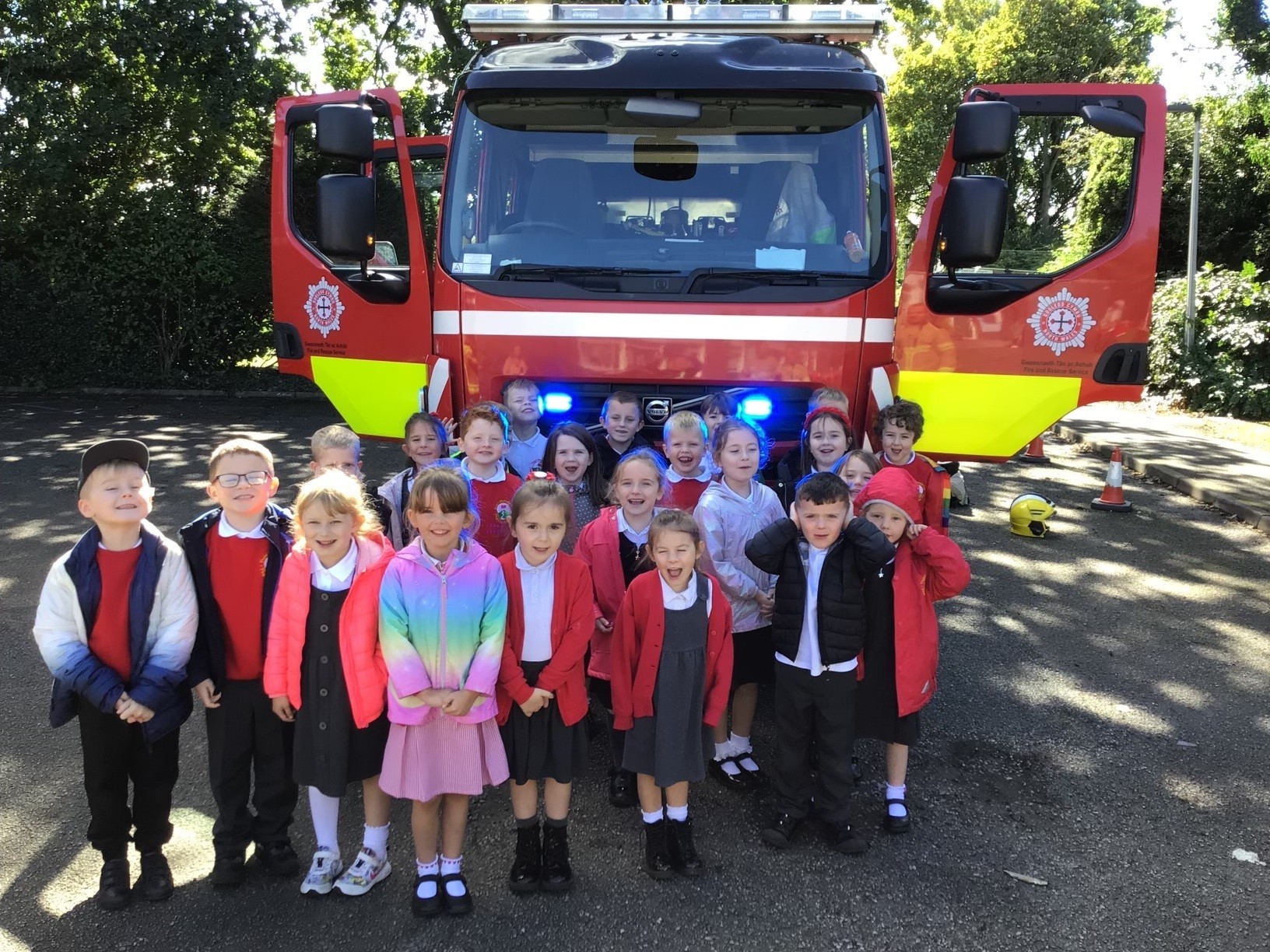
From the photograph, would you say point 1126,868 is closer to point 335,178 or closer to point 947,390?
point 947,390

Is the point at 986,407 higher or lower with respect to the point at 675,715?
higher

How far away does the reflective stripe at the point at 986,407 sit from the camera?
4.55 metres

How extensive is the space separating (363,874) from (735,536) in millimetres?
1715

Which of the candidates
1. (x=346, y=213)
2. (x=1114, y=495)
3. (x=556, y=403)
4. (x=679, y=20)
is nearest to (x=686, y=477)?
(x=556, y=403)

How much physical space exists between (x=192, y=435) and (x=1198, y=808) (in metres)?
11.1

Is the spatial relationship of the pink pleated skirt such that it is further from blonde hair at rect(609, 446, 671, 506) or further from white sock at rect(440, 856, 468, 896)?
blonde hair at rect(609, 446, 671, 506)

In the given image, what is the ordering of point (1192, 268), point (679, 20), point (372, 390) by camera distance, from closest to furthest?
point (679, 20) → point (372, 390) → point (1192, 268)

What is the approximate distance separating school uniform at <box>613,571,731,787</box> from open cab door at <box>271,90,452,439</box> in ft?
5.81

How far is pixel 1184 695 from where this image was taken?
15.7 feet

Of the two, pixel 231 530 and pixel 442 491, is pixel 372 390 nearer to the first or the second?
pixel 231 530

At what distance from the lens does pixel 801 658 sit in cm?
339

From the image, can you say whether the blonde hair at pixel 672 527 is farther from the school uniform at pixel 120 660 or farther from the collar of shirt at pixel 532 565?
the school uniform at pixel 120 660

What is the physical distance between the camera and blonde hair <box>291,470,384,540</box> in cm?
297

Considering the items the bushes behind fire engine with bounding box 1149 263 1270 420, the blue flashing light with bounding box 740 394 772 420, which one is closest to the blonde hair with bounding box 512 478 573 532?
the blue flashing light with bounding box 740 394 772 420
